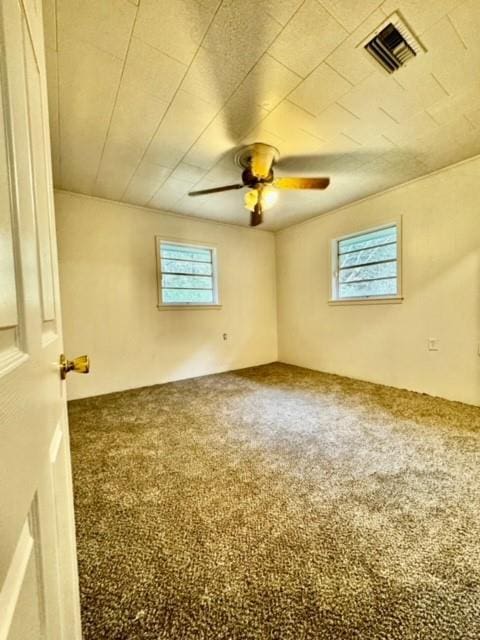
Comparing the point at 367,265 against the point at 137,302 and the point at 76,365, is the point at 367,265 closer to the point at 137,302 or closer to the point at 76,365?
the point at 137,302

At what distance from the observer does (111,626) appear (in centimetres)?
85

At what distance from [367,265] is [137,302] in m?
2.91

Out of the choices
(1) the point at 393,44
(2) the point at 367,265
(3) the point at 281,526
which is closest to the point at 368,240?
(2) the point at 367,265

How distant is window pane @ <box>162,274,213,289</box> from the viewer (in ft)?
12.0

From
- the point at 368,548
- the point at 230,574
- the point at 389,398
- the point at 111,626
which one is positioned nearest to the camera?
the point at 111,626

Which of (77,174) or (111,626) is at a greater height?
(77,174)

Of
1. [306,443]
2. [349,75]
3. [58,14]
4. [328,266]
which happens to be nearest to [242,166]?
[349,75]

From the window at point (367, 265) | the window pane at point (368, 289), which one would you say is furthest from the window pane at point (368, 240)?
the window pane at point (368, 289)

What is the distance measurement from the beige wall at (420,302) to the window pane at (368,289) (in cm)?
16

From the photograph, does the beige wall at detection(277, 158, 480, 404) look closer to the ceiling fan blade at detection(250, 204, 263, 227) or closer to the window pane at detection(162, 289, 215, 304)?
the ceiling fan blade at detection(250, 204, 263, 227)

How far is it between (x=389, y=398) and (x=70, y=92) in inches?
140

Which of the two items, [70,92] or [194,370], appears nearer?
[70,92]

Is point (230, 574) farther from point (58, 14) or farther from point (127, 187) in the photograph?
point (127, 187)

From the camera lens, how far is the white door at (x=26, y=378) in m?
0.32
